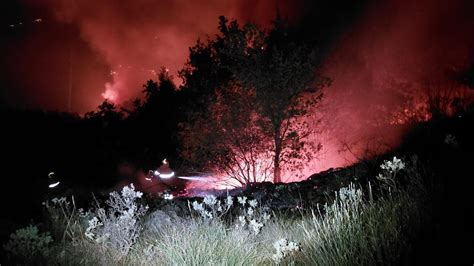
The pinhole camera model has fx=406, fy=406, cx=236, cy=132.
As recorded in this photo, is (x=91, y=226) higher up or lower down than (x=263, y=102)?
lower down

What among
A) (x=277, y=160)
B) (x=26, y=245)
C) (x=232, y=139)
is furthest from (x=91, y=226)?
(x=277, y=160)

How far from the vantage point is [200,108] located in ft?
55.9

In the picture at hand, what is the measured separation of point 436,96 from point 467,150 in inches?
541

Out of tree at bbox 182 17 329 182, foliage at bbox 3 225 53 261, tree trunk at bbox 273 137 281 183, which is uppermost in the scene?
tree at bbox 182 17 329 182

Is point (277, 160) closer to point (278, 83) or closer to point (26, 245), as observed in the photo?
point (278, 83)

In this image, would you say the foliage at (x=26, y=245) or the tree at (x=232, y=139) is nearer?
the foliage at (x=26, y=245)

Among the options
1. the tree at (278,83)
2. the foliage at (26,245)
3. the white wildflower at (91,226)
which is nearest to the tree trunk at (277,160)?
the tree at (278,83)

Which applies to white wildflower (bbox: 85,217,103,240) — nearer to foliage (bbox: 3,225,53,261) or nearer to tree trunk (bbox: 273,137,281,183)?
foliage (bbox: 3,225,53,261)

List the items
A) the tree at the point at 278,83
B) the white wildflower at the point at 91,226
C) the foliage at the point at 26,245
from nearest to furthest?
the foliage at the point at 26,245 → the white wildflower at the point at 91,226 → the tree at the point at 278,83

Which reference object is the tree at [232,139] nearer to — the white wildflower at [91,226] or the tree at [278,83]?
the tree at [278,83]

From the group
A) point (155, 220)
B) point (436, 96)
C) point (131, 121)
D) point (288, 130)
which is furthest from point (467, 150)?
point (131, 121)

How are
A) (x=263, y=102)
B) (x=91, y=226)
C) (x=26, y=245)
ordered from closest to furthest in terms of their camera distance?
(x=26, y=245), (x=91, y=226), (x=263, y=102)

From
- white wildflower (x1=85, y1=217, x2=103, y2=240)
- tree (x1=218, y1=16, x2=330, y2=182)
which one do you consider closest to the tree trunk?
tree (x1=218, y1=16, x2=330, y2=182)

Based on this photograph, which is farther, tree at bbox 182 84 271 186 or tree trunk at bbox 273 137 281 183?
tree trunk at bbox 273 137 281 183
